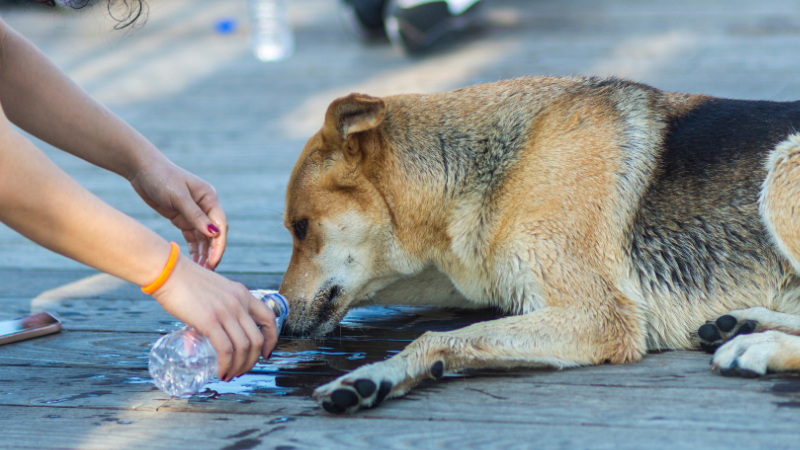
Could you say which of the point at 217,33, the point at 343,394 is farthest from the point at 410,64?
the point at 343,394

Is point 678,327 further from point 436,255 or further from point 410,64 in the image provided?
point 410,64

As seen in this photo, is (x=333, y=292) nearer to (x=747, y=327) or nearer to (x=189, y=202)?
A: (x=189, y=202)

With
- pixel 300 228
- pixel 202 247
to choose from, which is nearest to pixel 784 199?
pixel 300 228

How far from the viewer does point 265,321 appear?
1.86 m

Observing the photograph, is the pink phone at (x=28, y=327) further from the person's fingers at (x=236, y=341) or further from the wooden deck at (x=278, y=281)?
the person's fingers at (x=236, y=341)

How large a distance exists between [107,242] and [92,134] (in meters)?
0.95

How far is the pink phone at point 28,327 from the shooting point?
8.25ft

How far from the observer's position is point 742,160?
7.56ft

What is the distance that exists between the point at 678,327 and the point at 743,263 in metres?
0.31

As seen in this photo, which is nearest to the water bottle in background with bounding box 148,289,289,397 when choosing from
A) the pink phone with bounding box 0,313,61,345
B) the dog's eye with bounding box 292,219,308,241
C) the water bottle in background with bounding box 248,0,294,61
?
the dog's eye with bounding box 292,219,308,241

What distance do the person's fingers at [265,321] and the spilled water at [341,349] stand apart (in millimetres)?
189

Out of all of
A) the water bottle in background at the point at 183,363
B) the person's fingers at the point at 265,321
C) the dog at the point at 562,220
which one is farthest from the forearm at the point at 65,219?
the dog at the point at 562,220

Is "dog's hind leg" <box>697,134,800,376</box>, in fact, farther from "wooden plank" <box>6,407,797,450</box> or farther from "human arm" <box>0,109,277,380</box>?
"human arm" <box>0,109,277,380</box>

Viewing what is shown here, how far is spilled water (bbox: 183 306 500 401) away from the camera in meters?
2.05
